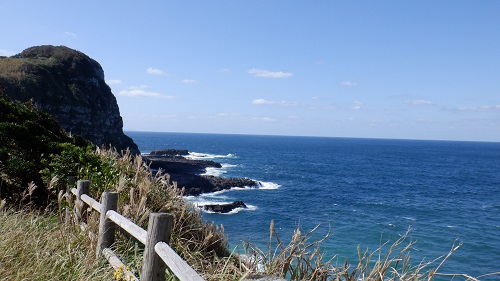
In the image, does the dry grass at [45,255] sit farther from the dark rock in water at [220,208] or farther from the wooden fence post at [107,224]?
the dark rock in water at [220,208]

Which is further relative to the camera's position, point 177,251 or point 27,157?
point 27,157

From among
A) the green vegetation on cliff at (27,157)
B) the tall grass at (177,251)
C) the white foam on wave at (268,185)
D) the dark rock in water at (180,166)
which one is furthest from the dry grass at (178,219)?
the dark rock in water at (180,166)

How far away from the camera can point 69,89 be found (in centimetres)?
5462

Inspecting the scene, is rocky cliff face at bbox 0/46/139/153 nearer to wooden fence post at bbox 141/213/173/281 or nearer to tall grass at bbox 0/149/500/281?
tall grass at bbox 0/149/500/281

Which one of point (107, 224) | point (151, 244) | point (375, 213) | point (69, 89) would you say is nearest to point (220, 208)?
point (375, 213)

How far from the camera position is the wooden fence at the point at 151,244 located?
3162mm

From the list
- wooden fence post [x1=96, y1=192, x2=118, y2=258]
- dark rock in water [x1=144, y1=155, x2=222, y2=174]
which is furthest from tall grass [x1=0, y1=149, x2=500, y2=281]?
dark rock in water [x1=144, y1=155, x2=222, y2=174]

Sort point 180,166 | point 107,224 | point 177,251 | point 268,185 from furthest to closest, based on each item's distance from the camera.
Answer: point 180,166 < point 268,185 < point 177,251 < point 107,224

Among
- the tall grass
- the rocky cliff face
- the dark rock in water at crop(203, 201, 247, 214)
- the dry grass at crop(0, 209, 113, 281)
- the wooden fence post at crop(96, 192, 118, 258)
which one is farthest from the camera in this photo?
the rocky cliff face

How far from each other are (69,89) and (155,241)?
184 ft

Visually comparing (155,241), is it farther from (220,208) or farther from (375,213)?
(375,213)

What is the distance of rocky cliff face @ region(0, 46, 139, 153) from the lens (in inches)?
1885

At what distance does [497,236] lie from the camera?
28609 millimetres

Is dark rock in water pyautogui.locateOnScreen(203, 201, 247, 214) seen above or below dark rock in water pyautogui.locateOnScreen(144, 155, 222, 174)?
below
